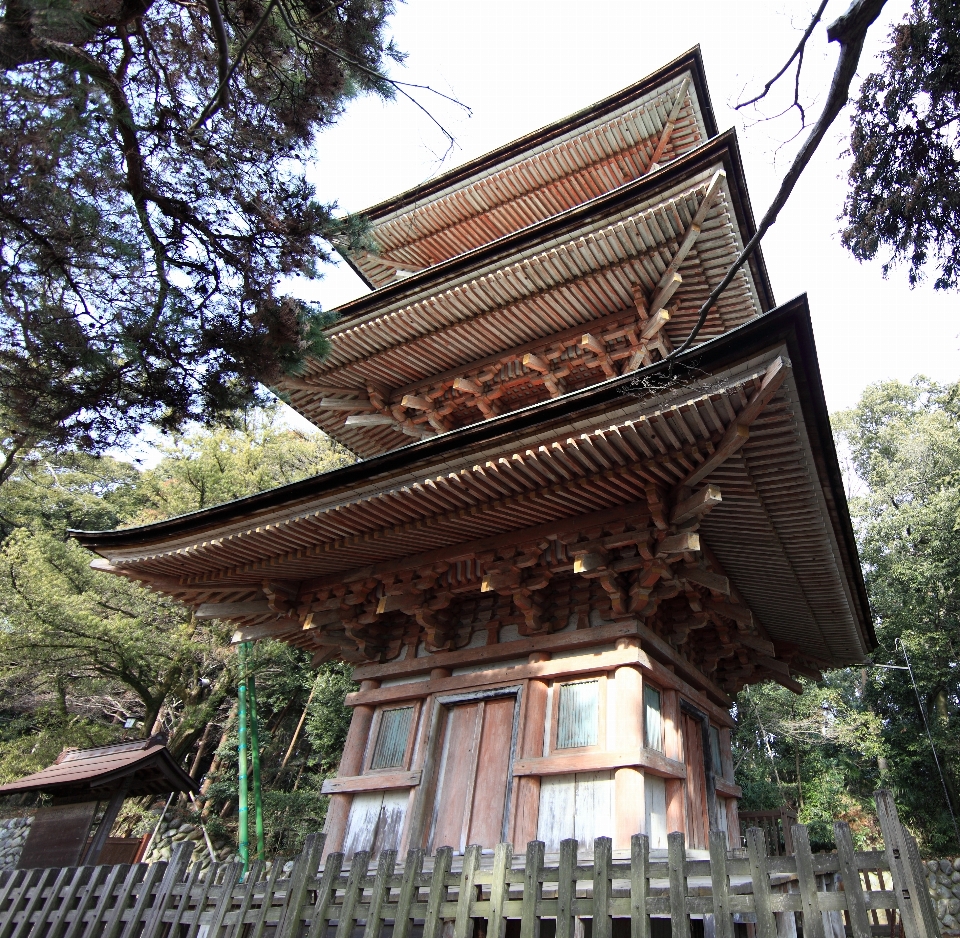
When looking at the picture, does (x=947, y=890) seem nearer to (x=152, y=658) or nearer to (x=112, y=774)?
(x=112, y=774)

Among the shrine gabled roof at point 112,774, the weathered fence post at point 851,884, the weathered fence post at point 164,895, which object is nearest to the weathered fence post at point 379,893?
the weathered fence post at point 164,895

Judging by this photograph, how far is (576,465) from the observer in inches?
211

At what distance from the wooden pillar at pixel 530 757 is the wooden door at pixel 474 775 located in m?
0.25

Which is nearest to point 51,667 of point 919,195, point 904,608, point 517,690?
point 517,690

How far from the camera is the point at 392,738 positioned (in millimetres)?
6875

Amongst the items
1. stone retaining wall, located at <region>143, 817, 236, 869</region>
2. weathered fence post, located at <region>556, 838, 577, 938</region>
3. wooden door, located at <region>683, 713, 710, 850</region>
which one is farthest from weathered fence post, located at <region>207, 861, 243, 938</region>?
stone retaining wall, located at <region>143, 817, 236, 869</region>

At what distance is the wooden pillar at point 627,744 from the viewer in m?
5.04

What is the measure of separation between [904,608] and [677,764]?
1719 centimetres

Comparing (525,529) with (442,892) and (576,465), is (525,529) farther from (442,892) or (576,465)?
(442,892)

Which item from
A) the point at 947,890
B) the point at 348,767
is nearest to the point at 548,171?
the point at 348,767

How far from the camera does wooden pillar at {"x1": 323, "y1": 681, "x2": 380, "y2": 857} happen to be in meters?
6.50

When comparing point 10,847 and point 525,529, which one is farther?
point 10,847

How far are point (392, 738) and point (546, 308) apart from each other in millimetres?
5294

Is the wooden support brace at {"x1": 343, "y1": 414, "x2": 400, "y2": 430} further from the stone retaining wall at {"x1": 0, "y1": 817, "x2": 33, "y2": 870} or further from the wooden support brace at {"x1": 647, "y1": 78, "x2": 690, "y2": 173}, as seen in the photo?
the stone retaining wall at {"x1": 0, "y1": 817, "x2": 33, "y2": 870}
